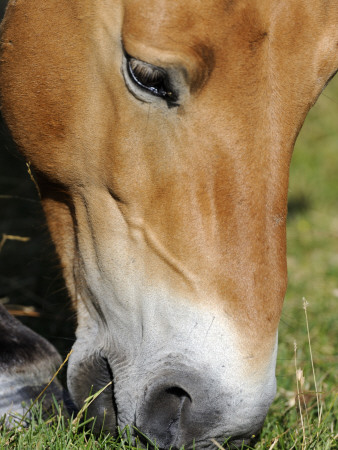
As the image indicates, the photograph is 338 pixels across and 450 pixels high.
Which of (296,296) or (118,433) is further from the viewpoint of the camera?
(296,296)

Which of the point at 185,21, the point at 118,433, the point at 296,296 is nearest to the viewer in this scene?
the point at 185,21

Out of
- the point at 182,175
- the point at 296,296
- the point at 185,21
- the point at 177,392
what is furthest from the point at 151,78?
the point at 296,296

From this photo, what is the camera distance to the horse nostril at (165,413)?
199 cm

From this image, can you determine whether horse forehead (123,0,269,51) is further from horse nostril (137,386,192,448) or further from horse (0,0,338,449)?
horse nostril (137,386,192,448)

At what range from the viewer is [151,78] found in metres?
1.98

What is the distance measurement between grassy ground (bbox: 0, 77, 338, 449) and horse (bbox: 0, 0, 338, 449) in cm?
33

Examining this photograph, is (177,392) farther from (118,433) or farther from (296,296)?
(296,296)

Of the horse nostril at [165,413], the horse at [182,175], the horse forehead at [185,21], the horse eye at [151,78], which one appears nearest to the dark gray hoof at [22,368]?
the horse at [182,175]

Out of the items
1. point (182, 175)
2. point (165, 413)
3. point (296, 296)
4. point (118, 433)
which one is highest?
point (182, 175)

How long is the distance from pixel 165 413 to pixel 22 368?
721mm

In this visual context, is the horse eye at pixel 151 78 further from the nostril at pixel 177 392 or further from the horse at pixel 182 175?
the nostril at pixel 177 392

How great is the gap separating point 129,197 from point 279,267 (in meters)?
0.52

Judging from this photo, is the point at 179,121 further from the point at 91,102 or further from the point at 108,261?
the point at 108,261

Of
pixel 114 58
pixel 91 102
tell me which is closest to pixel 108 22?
pixel 114 58
